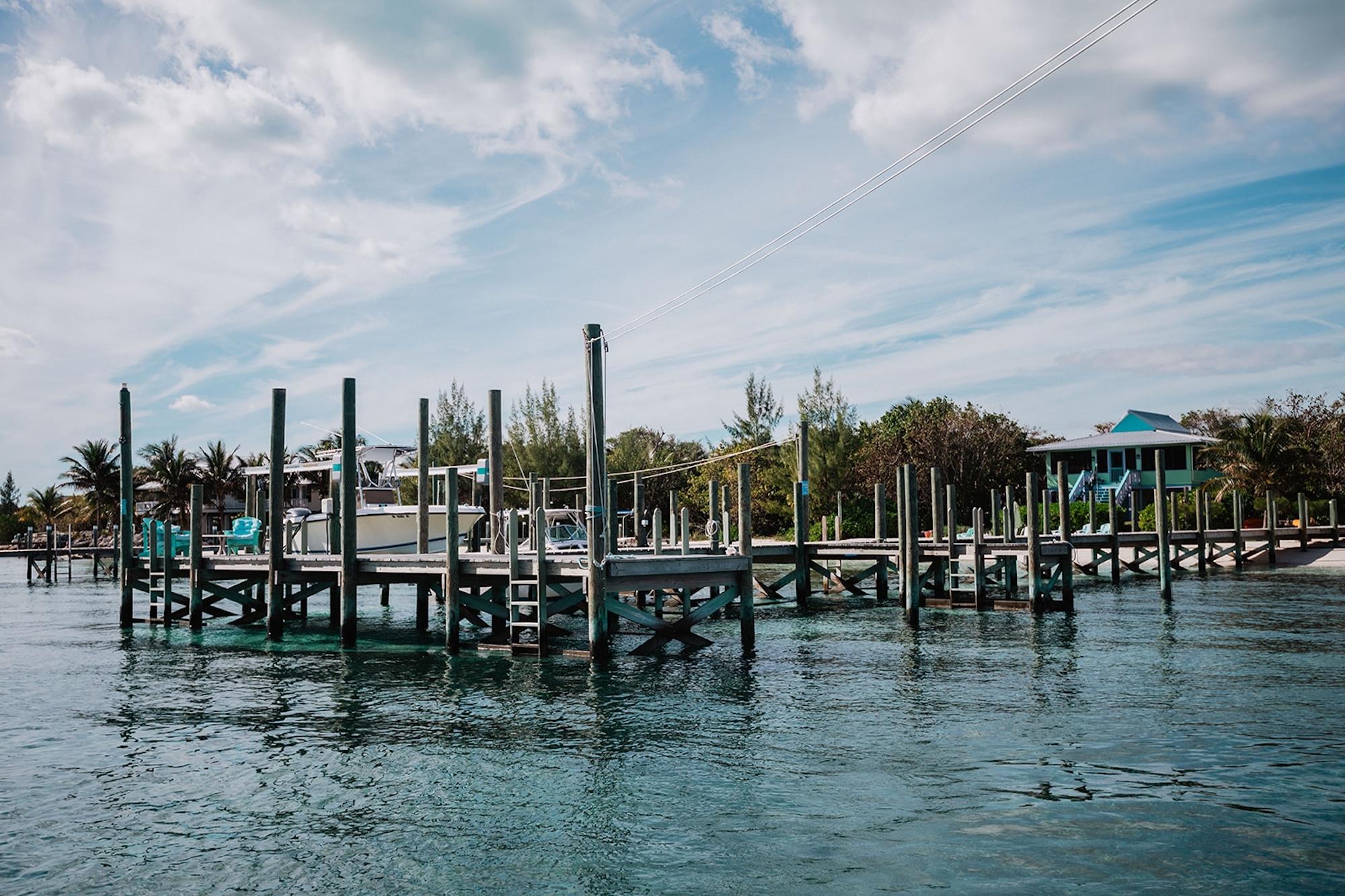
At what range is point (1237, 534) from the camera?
4197 cm

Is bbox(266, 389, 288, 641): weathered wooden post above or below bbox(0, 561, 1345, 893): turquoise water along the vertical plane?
above

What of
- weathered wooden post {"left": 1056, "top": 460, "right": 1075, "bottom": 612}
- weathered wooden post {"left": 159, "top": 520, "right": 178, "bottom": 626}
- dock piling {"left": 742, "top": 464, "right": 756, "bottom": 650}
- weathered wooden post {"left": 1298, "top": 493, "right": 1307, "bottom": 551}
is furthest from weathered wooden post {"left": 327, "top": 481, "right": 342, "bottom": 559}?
weathered wooden post {"left": 1298, "top": 493, "right": 1307, "bottom": 551}

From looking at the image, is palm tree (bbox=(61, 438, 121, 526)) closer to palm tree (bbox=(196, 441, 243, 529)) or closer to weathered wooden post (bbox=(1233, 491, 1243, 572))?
palm tree (bbox=(196, 441, 243, 529))

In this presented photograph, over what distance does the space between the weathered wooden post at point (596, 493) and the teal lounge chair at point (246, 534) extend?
44.3 ft

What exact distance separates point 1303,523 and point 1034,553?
23.5 meters

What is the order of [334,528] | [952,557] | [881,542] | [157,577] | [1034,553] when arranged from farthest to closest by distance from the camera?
[881,542]
[952,557]
[157,577]
[1034,553]
[334,528]

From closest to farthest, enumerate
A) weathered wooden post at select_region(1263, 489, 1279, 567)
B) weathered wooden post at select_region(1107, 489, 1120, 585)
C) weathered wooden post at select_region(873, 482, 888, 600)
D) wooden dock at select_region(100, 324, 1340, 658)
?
wooden dock at select_region(100, 324, 1340, 658) → weathered wooden post at select_region(873, 482, 888, 600) → weathered wooden post at select_region(1107, 489, 1120, 585) → weathered wooden post at select_region(1263, 489, 1279, 567)

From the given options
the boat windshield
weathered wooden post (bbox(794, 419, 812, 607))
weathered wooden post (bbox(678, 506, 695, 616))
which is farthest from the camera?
the boat windshield

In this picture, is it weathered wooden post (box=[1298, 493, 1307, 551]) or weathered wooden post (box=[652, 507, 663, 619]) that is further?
weathered wooden post (box=[1298, 493, 1307, 551])

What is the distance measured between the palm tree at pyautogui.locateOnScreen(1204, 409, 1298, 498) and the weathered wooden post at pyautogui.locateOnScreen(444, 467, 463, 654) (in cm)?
3743

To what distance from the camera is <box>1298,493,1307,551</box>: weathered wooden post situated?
42.6 metres

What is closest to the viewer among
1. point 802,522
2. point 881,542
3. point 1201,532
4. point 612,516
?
point 612,516

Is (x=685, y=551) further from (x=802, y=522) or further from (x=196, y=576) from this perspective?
(x=196, y=576)

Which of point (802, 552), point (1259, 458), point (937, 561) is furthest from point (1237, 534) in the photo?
point (802, 552)
